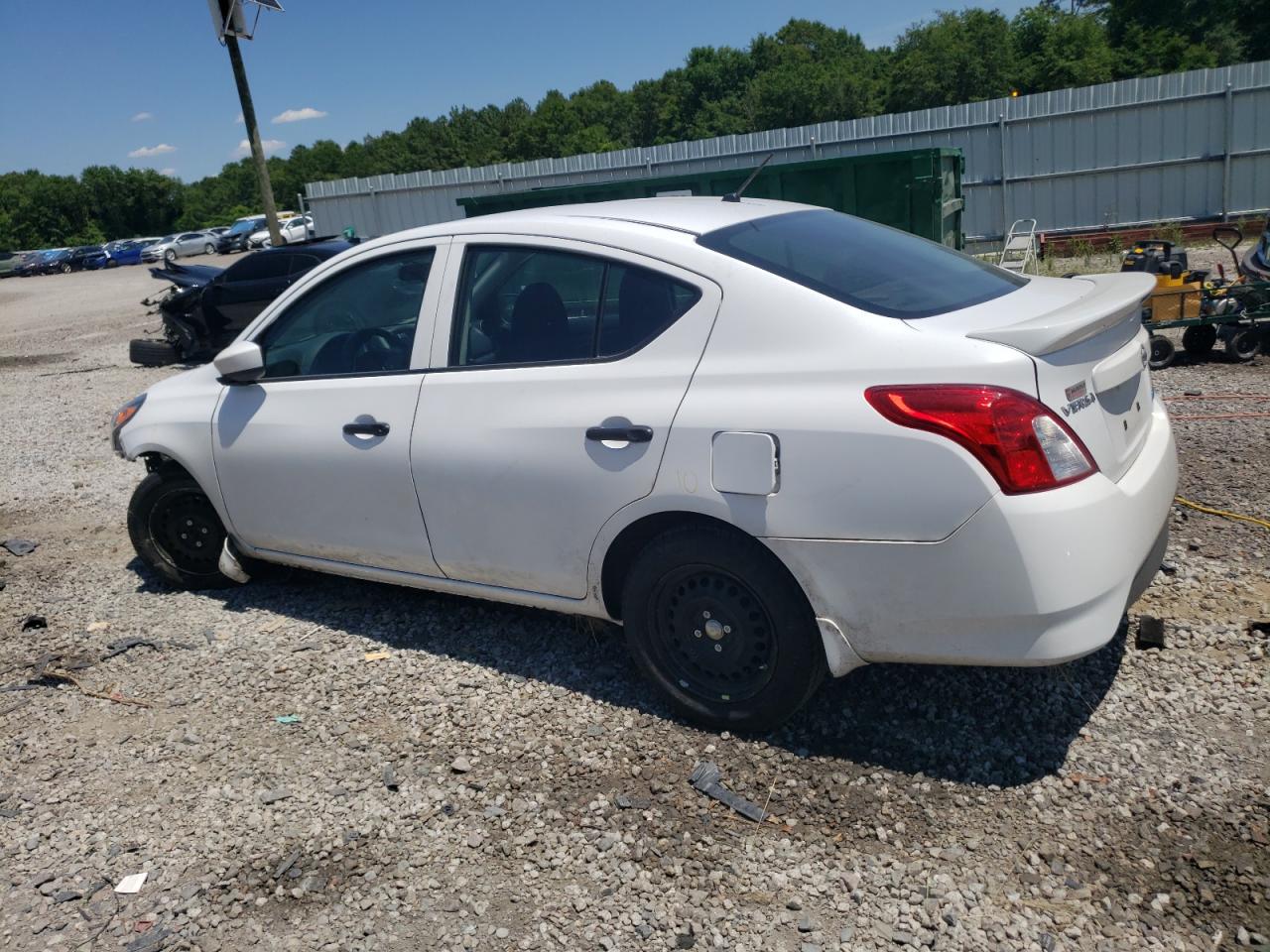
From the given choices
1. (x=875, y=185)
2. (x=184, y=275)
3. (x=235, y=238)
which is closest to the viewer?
(x=875, y=185)

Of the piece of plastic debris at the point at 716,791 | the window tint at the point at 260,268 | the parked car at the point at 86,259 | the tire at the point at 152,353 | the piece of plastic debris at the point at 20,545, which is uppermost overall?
the window tint at the point at 260,268

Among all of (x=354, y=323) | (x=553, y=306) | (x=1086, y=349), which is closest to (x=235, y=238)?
(x=354, y=323)

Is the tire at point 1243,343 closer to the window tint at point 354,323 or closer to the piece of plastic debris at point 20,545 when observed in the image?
the window tint at point 354,323

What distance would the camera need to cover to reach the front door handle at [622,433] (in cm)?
340

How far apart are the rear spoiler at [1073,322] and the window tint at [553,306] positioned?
1016mm

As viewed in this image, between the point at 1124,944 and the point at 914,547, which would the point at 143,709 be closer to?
the point at 914,547

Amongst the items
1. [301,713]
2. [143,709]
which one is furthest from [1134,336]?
[143,709]

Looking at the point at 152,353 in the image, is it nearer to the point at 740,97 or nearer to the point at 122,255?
the point at 122,255

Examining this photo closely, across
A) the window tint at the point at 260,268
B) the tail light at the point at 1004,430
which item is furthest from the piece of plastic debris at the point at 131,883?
the window tint at the point at 260,268

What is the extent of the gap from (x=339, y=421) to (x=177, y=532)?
1.63 metres

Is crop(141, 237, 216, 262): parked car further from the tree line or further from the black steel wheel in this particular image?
the black steel wheel

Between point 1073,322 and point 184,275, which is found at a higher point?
point 1073,322

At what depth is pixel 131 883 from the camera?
3158 millimetres

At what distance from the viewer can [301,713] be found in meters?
4.09
